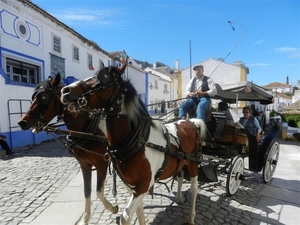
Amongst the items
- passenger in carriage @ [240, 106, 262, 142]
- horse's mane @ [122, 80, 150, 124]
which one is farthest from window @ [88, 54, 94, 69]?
horse's mane @ [122, 80, 150, 124]

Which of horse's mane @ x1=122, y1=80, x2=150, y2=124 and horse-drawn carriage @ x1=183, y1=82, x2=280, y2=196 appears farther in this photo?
horse-drawn carriage @ x1=183, y1=82, x2=280, y2=196

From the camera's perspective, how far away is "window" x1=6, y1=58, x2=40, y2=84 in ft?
30.0

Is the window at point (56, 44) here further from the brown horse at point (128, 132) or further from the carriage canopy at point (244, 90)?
the brown horse at point (128, 132)

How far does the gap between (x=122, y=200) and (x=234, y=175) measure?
7.36 feet

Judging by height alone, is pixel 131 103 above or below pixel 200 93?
below

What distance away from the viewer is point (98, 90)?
1.92 m

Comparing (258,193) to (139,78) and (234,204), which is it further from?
(139,78)

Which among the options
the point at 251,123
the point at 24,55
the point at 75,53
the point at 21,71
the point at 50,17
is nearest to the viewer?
the point at 251,123

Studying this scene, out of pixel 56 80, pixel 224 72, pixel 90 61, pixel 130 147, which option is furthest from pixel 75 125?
pixel 224 72

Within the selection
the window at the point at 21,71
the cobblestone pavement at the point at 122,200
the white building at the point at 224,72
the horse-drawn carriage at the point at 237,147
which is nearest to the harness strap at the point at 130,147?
the cobblestone pavement at the point at 122,200

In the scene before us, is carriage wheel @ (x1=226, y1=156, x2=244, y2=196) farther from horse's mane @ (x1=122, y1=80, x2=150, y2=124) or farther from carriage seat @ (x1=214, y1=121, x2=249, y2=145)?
horse's mane @ (x1=122, y1=80, x2=150, y2=124)

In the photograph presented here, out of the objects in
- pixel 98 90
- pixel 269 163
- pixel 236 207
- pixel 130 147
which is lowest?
pixel 236 207

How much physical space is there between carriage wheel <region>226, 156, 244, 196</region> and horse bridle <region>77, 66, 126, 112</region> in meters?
2.86

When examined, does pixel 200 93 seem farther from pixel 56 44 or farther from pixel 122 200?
pixel 56 44
